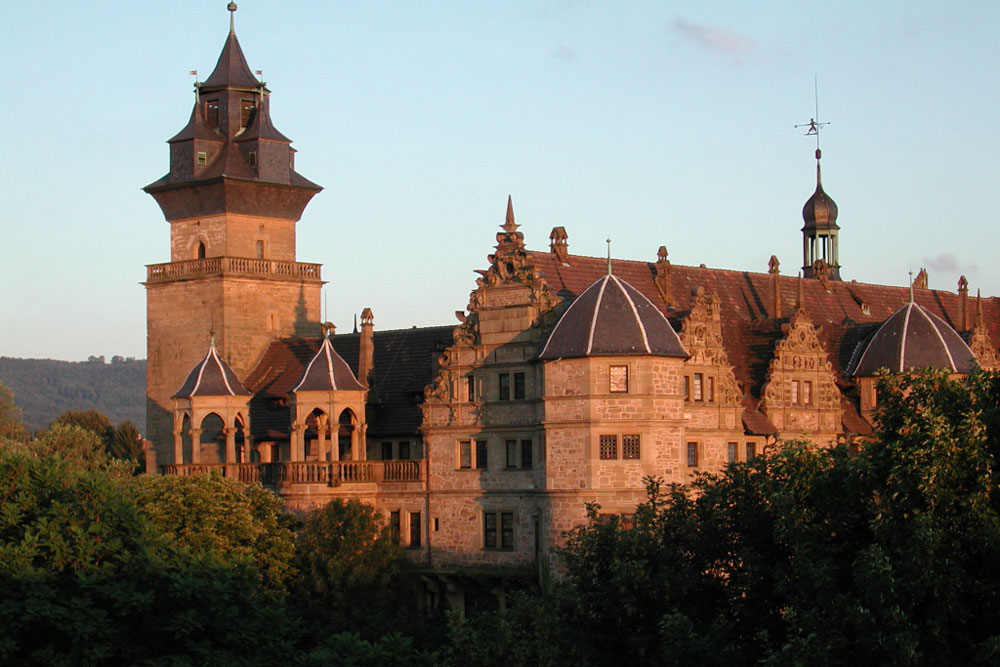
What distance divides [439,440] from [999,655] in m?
37.5

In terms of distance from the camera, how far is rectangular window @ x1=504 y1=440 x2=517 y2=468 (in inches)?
2862

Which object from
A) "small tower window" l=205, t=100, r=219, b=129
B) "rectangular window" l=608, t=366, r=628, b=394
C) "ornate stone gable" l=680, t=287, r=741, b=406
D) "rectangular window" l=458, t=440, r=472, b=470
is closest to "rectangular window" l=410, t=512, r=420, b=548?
"rectangular window" l=458, t=440, r=472, b=470

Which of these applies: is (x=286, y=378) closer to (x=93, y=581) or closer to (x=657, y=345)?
(x=657, y=345)

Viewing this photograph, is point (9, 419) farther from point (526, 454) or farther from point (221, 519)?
point (526, 454)

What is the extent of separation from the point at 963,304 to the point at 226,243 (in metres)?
34.7

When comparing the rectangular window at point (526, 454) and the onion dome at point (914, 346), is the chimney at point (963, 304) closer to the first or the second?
the onion dome at point (914, 346)

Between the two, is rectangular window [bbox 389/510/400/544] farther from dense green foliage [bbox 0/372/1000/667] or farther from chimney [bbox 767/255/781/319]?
chimney [bbox 767/255/781/319]

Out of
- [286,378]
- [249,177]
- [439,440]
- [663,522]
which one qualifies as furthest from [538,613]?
[249,177]

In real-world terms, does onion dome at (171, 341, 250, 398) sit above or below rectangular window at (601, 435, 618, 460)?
above

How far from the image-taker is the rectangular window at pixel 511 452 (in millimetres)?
72688

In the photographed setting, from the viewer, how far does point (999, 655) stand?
39.8 m

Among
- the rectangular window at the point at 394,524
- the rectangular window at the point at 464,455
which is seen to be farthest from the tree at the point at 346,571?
the rectangular window at the point at 464,455

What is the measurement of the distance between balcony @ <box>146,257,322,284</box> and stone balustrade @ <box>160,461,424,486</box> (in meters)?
14.2

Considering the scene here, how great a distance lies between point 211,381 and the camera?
8112 centimetres
